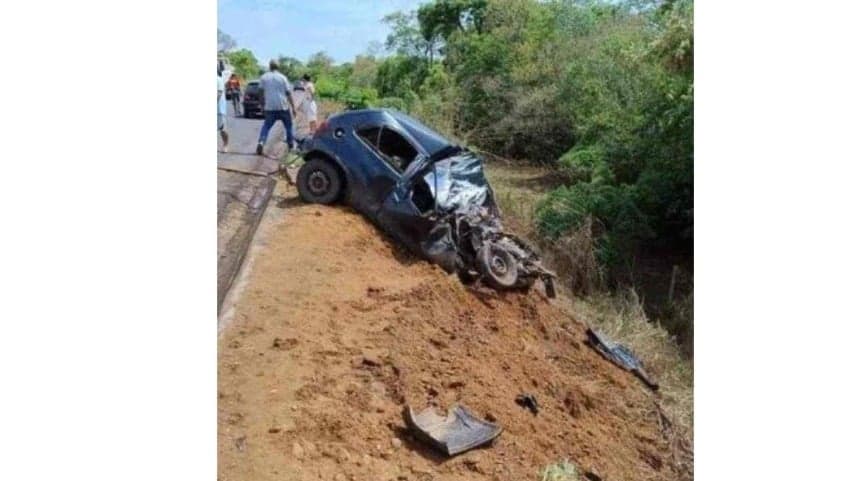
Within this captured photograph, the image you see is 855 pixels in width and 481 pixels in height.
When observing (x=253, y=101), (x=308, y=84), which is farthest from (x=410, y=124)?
(x=253, y=101)

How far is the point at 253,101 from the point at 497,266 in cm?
169

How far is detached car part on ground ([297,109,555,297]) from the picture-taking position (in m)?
4.71

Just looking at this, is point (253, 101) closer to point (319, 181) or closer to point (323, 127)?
point (323, 127)

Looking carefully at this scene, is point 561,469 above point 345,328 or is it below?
below

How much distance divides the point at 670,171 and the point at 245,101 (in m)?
3.58

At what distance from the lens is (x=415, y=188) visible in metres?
4.80

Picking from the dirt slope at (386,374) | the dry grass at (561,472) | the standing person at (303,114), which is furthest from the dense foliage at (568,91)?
the dry grass at (561,472)

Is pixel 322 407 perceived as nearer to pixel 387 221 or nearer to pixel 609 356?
pixel 387 221

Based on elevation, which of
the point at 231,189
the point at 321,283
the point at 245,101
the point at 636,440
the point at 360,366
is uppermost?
the point at 245,101

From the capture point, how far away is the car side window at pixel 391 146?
4.86 metres

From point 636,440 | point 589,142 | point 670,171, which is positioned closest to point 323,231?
point 636,440

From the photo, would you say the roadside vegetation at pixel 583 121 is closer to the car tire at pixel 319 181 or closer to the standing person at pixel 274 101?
the standing person at pixel 274 101

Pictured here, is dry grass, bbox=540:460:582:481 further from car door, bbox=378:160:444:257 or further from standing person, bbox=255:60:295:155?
standing person, bbox=255:60:295:155

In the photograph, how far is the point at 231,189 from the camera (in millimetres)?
4129
